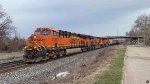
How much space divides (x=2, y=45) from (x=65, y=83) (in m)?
47.8

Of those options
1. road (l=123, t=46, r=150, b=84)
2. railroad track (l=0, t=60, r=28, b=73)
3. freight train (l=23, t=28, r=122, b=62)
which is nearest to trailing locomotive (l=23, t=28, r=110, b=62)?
freight train (l=23, t=28, r=122, b=62)

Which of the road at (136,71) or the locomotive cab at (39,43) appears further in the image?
the locomotive cab at (39,43)

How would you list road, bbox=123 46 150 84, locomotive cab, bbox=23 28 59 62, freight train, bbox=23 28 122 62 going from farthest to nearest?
freight train, bbox=23 28 122 62 → locomotive cab, bbox=23 28 59 62 → road, bbox=123 46 150 84

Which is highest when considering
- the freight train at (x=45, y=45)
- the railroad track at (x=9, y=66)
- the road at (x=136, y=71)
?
the freight train at (x=45, y=45)

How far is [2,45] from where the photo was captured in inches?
2420

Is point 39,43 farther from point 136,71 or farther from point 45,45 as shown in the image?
point 136,71

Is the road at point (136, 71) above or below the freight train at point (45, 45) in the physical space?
below

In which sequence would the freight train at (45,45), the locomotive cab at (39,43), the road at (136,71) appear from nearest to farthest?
the road at (136,71) → the locomotive cab at (39,43) → the freight train at (45,45)

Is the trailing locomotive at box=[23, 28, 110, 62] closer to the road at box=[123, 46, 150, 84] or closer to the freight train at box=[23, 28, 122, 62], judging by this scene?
the freight train at box=[23, 28, 122, 62]

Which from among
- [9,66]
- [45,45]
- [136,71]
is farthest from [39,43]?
[136,71]

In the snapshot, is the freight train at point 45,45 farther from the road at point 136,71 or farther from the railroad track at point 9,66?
the road at point 136,71

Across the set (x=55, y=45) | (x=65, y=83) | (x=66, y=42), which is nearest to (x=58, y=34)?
(x=55, y=45)

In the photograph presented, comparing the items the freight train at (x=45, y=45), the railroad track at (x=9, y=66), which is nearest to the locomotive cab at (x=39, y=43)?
the freight train at (x=45, y=45)

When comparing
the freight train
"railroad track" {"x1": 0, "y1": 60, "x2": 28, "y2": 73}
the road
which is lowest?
"railroad track" {"x1": 0, "y1": 60, "x2": 28, "y2": 73}
